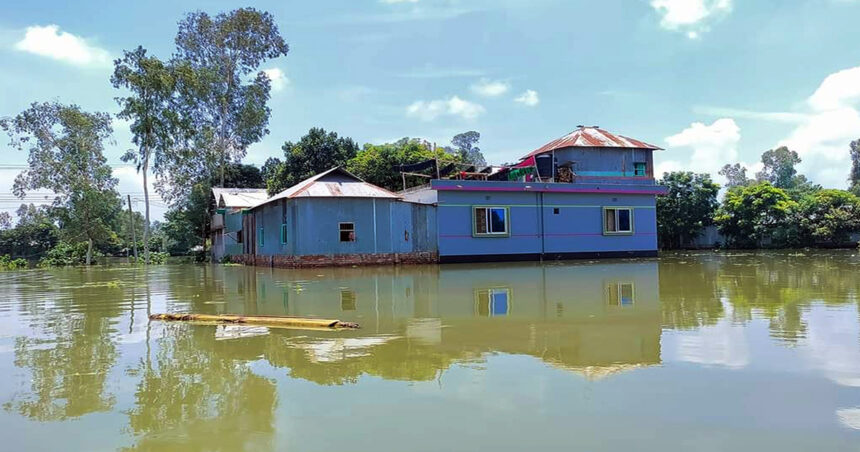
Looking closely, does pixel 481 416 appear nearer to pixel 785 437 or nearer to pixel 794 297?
pixel 785 437

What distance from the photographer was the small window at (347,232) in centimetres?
2119

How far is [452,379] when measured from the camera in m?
4.63

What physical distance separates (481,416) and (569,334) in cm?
287

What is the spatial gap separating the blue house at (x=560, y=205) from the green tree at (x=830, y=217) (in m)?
12.7

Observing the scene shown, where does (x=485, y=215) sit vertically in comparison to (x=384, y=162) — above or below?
below

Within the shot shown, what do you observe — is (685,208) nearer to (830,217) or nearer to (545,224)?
(830,217)

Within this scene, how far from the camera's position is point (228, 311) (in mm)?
8805

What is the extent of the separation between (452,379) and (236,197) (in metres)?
27.9

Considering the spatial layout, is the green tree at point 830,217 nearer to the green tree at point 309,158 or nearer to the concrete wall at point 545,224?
the concrete wall at point 545,224

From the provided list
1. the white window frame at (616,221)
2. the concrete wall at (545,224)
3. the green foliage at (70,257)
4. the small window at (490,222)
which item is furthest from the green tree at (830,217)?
the green foliage at (70,257)

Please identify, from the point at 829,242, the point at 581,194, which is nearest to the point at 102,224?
the point at 581,194

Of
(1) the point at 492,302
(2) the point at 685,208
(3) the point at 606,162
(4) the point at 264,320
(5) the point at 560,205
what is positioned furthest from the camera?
(2) the point at 685,208

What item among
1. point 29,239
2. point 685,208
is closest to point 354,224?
point 685,208

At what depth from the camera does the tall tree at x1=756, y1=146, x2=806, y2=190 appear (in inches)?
2438
